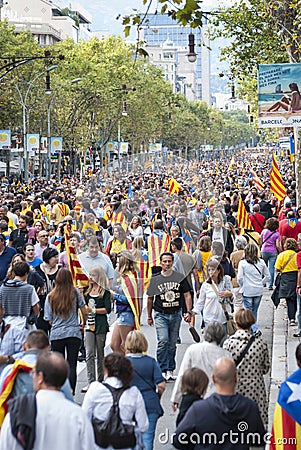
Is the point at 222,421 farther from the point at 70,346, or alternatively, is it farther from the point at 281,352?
the point at 281,352

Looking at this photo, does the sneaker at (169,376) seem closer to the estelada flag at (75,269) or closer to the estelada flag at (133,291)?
the estelada flag at (133,291)

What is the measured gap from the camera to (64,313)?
9711 millimetres

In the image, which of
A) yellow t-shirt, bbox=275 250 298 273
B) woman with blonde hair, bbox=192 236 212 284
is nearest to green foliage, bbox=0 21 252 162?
yellow t-shirt, bbox=275 250 298 273

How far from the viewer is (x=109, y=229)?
1858cm

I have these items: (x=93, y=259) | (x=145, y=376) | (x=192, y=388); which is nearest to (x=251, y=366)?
(x=145, y=376)

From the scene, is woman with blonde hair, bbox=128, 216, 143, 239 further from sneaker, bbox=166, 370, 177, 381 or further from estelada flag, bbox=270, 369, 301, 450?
estelada flag, bbox=270, 369, 301, 450

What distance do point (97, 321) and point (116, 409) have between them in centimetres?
417

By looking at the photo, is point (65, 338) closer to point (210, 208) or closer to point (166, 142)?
point (210, 208)

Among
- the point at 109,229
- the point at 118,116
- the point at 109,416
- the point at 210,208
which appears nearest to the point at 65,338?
the point at 109,416

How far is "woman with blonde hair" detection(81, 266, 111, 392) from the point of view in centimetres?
1055

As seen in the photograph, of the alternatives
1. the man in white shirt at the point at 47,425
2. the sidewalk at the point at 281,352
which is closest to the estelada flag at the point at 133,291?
the sidewalk at the point at 281,352

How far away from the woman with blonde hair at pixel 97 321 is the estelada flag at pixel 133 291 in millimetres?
224

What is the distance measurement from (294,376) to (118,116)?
68899mm

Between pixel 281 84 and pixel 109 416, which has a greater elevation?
pixel 281 84
